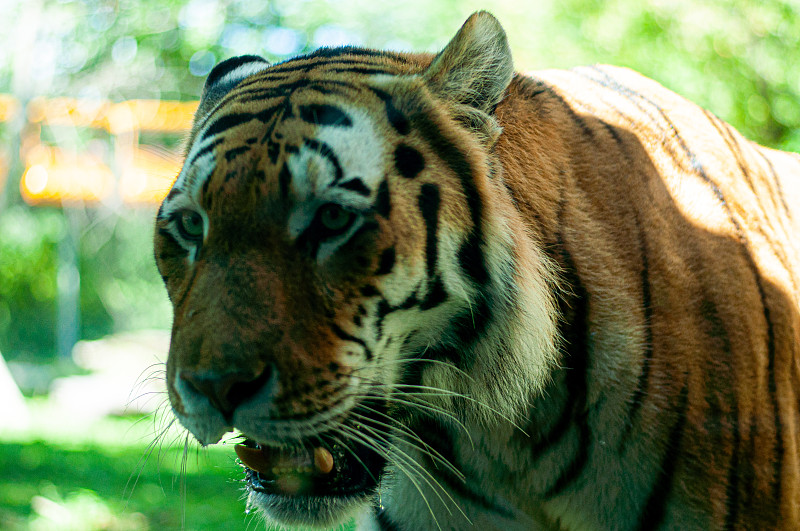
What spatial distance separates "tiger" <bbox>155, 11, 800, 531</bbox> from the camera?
1.36 meters

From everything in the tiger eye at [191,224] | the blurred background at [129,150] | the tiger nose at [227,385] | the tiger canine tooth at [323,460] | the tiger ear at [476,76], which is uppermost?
the tiger ear at [476,76]

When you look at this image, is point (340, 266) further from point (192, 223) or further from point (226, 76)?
point (226, 76)

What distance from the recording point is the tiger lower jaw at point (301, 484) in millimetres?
1508

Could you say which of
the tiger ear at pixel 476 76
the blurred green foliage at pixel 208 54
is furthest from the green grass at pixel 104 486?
the blurred green foliage at pixel 208 54

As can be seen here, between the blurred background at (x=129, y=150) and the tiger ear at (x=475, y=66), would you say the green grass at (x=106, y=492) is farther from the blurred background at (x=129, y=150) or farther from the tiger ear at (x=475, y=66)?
the tiger ear at (x=475, y=66)

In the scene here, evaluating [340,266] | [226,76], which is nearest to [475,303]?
[340,266]

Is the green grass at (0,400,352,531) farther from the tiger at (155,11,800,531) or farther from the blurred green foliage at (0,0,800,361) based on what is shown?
the blurred green foliage at (0,0,800,361)

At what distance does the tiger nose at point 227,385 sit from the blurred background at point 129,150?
0.26 metres

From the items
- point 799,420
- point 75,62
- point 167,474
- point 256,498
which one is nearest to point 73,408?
point 167,474

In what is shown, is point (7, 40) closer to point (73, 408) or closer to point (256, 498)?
point (73, 408)

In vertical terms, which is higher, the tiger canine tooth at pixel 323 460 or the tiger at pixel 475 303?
the tiger at pixel 475 303

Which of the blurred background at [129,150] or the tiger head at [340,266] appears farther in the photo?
the blurred background at [129,150]

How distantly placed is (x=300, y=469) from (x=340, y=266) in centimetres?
43

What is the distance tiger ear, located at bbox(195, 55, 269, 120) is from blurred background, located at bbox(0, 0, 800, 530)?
0.31 feet
